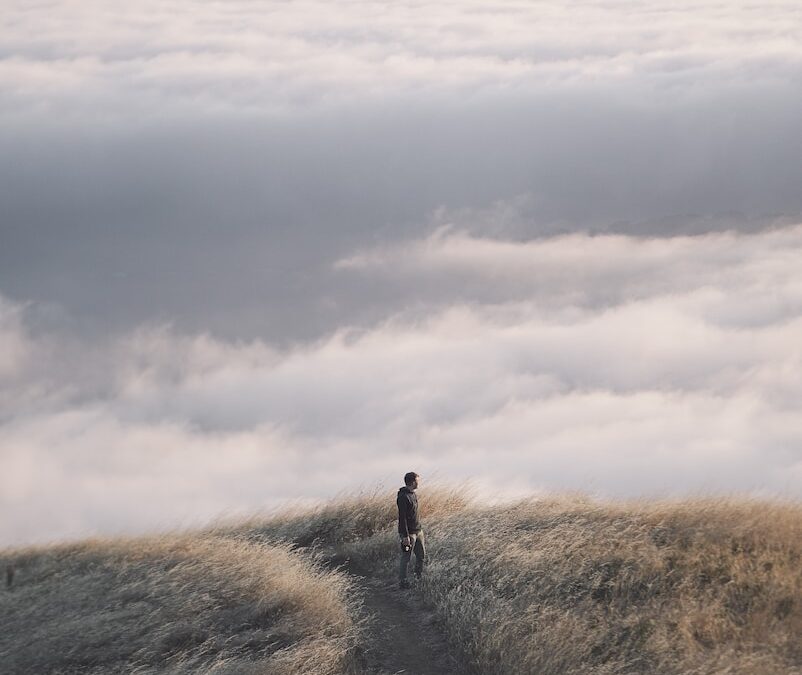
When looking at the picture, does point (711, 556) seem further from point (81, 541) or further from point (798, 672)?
point (81, 541)

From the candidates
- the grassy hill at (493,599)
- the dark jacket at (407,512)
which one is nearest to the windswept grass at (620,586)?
the grassy hill at (493,599)

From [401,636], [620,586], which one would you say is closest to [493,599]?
[401,636]

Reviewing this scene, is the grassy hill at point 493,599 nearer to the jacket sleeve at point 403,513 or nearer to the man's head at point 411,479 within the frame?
the jacket sleeve at point 403,513

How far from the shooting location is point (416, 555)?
18.4m

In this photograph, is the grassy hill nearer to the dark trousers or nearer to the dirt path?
the dirt path

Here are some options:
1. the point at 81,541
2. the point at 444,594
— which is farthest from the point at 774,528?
the point at 81,541

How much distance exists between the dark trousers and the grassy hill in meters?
0.37

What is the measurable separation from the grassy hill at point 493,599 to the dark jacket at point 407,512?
42.3 inches

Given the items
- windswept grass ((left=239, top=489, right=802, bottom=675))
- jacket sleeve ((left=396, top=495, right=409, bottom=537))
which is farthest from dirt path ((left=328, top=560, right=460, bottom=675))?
jacket sleeve ((left=396, top=495, right=409, bottom=537))

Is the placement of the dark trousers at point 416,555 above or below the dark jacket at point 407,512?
below

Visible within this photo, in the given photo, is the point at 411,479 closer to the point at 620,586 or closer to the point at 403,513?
the point at 403,513

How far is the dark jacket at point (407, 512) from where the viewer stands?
58.2 feet

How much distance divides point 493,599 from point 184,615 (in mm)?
5676

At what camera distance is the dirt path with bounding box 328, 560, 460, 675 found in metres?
14.8
